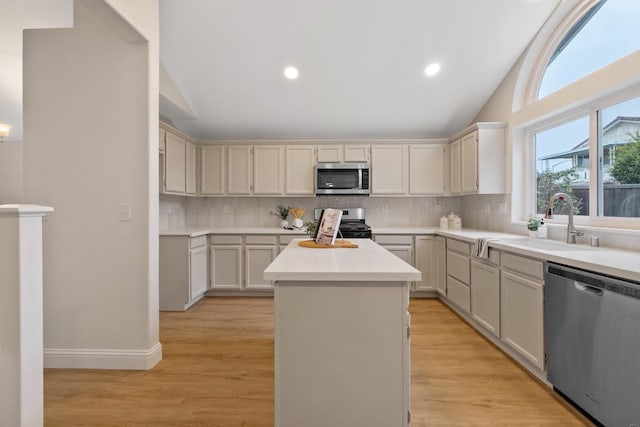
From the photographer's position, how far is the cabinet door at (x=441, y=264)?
4.02m

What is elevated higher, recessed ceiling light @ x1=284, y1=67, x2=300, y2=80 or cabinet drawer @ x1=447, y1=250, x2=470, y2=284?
recessed ceiling light @ x1=284, y1=67, x2=300, y2=80

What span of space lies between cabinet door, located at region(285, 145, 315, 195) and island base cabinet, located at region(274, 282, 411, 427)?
3.18 metres

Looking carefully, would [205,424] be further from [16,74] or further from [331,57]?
[331,57]

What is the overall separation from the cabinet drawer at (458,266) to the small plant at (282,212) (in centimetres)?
220

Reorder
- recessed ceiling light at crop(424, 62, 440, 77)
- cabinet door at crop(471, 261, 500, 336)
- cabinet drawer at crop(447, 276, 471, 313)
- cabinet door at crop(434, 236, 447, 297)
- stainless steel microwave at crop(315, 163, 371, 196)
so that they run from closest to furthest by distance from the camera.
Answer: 1. cabinet door at crop(471, 261, 500, 336)
2. cabinet drawer at crop(447, 276, 471, 313)
3. recessed ceiling light at crop(424, 62, 440, 77)
4. cabinet door at crop(434, 236, 447, 297)
5. stainless steel microwave at crop(315, 163, 371, 196)

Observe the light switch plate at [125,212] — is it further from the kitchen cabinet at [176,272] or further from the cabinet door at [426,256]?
the cabinet door at [426,256]

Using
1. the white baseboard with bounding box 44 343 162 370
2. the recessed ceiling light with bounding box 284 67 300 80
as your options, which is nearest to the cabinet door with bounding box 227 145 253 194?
the recessed ceiling light with bounding box 284 67 300 80

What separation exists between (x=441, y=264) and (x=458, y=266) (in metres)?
0.53

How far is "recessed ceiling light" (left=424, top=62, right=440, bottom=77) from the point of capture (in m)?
3.76

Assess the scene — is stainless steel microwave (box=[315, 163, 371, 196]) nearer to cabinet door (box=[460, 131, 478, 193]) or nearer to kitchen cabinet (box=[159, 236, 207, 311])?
cabinet door (box=[460, 131, 478, 193])

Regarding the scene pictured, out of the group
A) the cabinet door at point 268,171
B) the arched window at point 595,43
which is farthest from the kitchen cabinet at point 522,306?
the cabinet door at point 268,171

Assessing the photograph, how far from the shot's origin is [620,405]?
1.60 meters

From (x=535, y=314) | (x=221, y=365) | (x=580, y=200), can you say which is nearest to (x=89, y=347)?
(x=221, y=365)

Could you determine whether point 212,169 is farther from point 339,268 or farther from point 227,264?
point 339,268
